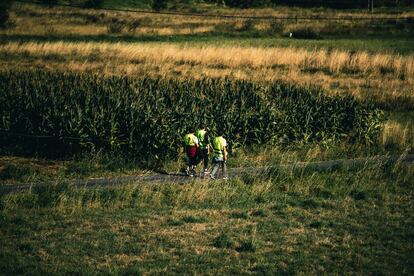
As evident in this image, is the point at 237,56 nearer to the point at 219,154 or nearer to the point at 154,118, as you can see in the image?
the point at 154,118

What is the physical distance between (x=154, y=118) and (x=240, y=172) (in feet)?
14.0

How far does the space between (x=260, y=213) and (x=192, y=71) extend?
26.9 metres

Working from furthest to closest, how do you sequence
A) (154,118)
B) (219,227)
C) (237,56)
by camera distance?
(237,56), (154,118), (219,227)

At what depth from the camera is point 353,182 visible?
1884 centimetres

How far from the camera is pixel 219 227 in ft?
47.0

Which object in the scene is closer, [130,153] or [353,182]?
[353,182]

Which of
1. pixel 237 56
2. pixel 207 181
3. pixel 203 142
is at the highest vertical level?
pixel 237 56

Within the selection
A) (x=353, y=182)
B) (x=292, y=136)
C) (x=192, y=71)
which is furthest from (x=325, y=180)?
(x=192, y=71)

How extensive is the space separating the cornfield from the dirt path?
86.7 inches

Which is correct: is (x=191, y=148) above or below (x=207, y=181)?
above

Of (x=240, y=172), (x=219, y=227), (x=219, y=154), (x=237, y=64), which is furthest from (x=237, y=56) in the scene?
(x=219, y=227)

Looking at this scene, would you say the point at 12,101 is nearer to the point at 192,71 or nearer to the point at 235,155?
the point at 235,155


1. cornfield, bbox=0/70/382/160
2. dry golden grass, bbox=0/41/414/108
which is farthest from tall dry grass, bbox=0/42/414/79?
cornfield, bbox=0/70/382/160

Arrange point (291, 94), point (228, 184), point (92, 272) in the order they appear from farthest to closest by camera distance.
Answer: point (291, 94) → point (228, 184) → point (92, 272)
